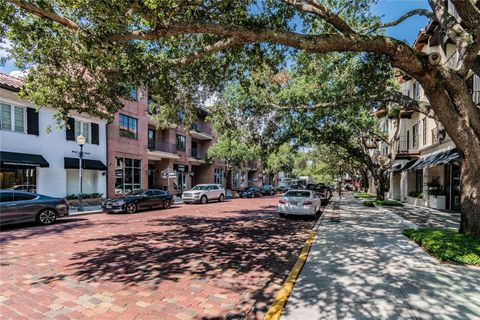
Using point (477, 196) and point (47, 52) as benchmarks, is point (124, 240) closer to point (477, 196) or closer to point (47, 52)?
point (47, 52)

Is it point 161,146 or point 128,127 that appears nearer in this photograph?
point 128,127

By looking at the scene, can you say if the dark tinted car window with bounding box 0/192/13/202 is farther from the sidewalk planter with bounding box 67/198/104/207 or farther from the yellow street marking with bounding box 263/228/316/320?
the yellow street marking with bounding box 263/228/316/320

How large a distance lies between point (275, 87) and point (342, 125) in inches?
234

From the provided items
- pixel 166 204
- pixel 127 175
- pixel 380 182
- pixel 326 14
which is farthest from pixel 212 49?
pixel 127 175

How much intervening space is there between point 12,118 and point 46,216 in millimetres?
7985

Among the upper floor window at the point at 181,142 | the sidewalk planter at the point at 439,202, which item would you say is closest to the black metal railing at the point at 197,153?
the upper floor window at the point at 181,142

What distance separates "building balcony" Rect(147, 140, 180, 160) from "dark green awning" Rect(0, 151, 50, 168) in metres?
9.90

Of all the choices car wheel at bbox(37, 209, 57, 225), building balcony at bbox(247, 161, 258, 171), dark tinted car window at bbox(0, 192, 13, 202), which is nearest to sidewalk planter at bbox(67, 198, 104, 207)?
car wheel at bbox(37, 209, 57, 225)

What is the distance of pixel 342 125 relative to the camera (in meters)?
19.9

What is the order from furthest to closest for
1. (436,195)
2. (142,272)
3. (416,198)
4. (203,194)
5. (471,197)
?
(203,194)
(416,198)
(436,195)
(471,197)
(142,272)

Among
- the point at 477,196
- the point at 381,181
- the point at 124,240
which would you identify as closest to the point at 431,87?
the point at 477,196

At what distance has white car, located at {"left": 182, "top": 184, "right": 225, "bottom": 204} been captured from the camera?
76.8 feet

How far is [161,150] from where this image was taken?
28.7m

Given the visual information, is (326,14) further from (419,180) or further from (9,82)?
(419,180)
